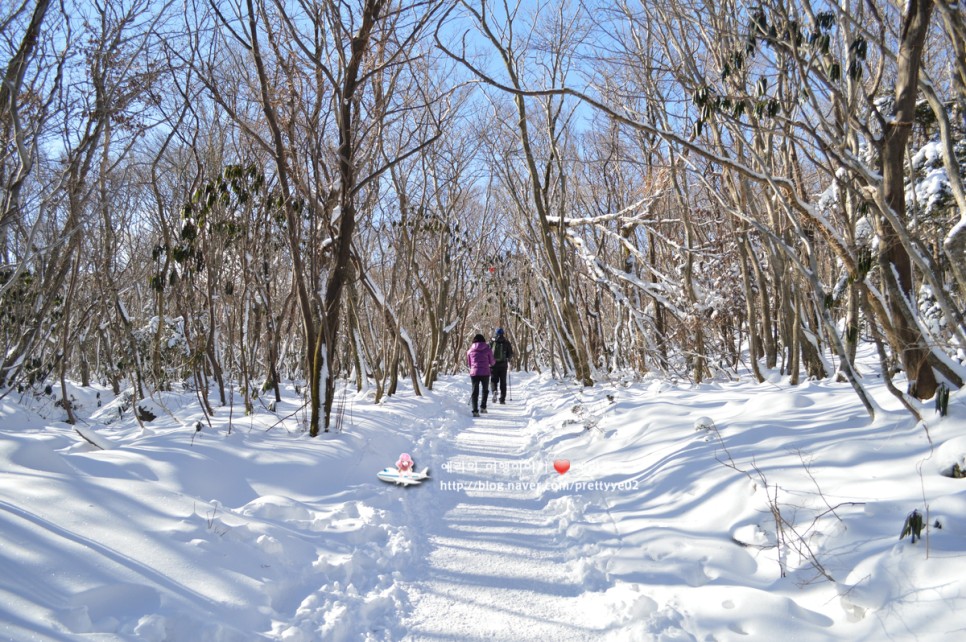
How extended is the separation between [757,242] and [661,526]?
834 centimetres

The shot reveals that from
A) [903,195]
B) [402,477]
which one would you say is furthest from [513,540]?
[903,195]

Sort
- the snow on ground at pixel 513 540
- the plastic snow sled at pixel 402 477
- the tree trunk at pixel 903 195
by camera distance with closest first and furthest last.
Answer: the snow on ground at pixel 513 540 → the tree trunk at pixel 903 195 → the plastic snow sled at pixel 402 477

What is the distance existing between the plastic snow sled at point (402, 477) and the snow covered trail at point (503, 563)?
146 mm

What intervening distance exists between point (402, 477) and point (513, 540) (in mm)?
1682

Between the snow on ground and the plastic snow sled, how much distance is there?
3.9 inches

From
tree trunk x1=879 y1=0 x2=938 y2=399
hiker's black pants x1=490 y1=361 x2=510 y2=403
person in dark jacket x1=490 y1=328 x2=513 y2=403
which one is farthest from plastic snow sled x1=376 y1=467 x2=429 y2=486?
hiker's black pants x1=490 y1=361 x2=510 y2=403

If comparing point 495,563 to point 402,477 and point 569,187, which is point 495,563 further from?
point 569,187

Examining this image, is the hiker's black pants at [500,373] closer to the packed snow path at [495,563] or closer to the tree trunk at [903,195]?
the packed snow path at [495,563]

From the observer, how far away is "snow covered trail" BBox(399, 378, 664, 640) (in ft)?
8.73

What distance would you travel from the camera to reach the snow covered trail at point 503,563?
8.73 ft

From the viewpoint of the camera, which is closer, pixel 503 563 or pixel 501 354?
pixel 503 563

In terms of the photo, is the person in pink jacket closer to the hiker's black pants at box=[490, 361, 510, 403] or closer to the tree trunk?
the hiker's black pants at box=[490, 361, 510, 403]

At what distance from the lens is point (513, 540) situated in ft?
12.4

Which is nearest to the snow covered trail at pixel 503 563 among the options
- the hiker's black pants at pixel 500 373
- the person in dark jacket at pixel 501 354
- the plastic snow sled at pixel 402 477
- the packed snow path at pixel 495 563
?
the packed snow path at pixel 495 563
